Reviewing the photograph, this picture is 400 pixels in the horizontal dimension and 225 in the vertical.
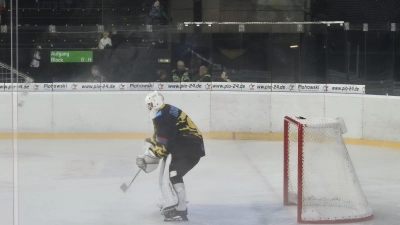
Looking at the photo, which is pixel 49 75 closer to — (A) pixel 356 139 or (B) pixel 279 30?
(B) pixel 279 30

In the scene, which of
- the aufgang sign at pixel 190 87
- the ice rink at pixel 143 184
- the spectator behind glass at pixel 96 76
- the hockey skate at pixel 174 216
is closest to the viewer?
the hockey skate at pixel 174 216

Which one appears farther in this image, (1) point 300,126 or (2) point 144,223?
(1) point 300,126

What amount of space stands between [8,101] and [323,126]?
4327mm

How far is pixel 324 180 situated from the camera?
17.1 feet

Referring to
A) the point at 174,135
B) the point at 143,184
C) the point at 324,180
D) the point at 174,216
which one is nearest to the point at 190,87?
the point at 143,184

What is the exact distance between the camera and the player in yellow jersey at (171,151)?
16.1 feet

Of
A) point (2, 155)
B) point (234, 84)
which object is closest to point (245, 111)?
point (234, 84)

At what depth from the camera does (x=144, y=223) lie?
4801mm

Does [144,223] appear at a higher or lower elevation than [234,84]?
lower

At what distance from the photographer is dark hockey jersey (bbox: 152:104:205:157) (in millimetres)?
4895

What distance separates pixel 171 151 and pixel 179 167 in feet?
0.38

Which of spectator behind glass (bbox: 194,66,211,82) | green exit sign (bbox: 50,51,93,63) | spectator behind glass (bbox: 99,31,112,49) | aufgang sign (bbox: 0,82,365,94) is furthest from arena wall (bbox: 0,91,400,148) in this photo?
spectator behind glass (bbox: 99,31,112,49)

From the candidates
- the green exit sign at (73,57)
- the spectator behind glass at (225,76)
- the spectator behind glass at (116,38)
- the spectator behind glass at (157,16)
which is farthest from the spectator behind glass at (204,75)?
the green exit sign at (73,57)

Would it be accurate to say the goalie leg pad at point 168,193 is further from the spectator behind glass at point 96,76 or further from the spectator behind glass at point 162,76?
the spectator behind glass at point 96,76
